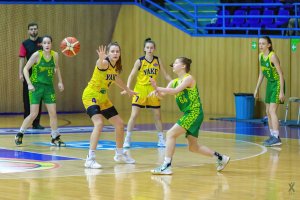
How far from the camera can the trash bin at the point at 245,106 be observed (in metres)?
23.1

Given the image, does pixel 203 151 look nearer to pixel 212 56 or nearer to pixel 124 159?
pixel 124 159

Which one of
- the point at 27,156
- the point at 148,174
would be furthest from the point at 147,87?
the point at 148,174

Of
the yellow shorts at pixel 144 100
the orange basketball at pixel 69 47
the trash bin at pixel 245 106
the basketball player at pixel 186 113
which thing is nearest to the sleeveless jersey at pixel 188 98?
the basketball player at pixel 186 113

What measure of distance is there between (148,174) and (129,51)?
14.5 meters

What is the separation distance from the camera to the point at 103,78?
13.6 meters

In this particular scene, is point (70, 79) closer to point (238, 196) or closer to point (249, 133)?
point (249, 133)

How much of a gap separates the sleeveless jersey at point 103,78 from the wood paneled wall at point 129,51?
10022 millimetres

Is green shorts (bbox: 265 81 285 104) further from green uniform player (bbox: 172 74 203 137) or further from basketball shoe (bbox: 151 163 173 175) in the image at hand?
basketball shoe (bbox: 151 163 173 175)

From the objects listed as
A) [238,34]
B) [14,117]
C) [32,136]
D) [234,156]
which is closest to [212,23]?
[238,34]

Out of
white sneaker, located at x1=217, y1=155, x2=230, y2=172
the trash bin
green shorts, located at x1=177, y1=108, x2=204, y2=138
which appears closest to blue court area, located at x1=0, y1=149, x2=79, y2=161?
green shorts, located at x1=177, y1=108, x2=204, y2=138

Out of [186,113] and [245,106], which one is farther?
[245,106]

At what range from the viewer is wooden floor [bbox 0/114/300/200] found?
10844mm

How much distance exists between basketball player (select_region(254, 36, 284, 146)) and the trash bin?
5.80m

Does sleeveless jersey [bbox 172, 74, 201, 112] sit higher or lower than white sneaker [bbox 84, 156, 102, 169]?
higher
